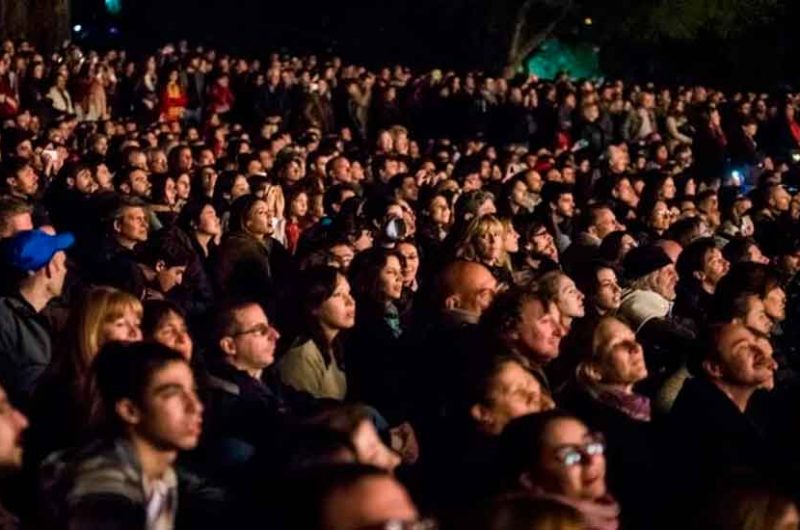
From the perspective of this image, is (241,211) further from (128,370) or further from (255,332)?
(128,370)

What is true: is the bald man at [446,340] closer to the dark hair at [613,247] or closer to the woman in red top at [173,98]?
the dark hair at [613,247]

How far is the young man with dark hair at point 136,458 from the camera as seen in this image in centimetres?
421

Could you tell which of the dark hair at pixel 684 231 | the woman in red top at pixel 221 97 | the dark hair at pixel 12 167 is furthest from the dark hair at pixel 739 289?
the woman in red top at pixel 221 97

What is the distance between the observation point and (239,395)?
591 cm

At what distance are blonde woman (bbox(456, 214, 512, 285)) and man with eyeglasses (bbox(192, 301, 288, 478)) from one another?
3000 millimetres

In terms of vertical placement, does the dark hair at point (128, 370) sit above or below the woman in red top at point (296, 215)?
above

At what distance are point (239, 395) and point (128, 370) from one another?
1.27 metres

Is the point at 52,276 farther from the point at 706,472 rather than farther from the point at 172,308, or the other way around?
the point at 706,472

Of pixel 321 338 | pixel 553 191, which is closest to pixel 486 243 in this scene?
pixel 321 338

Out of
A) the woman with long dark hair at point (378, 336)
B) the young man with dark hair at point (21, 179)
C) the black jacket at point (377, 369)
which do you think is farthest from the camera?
the young man with dark hair at point (21, 179)

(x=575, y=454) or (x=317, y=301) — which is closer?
(x=575, y=454)

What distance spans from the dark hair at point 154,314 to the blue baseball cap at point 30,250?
0.95 meters

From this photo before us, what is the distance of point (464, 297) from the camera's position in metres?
7.41

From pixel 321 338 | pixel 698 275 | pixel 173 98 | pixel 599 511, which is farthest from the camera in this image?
Answer: pixel 173 98
